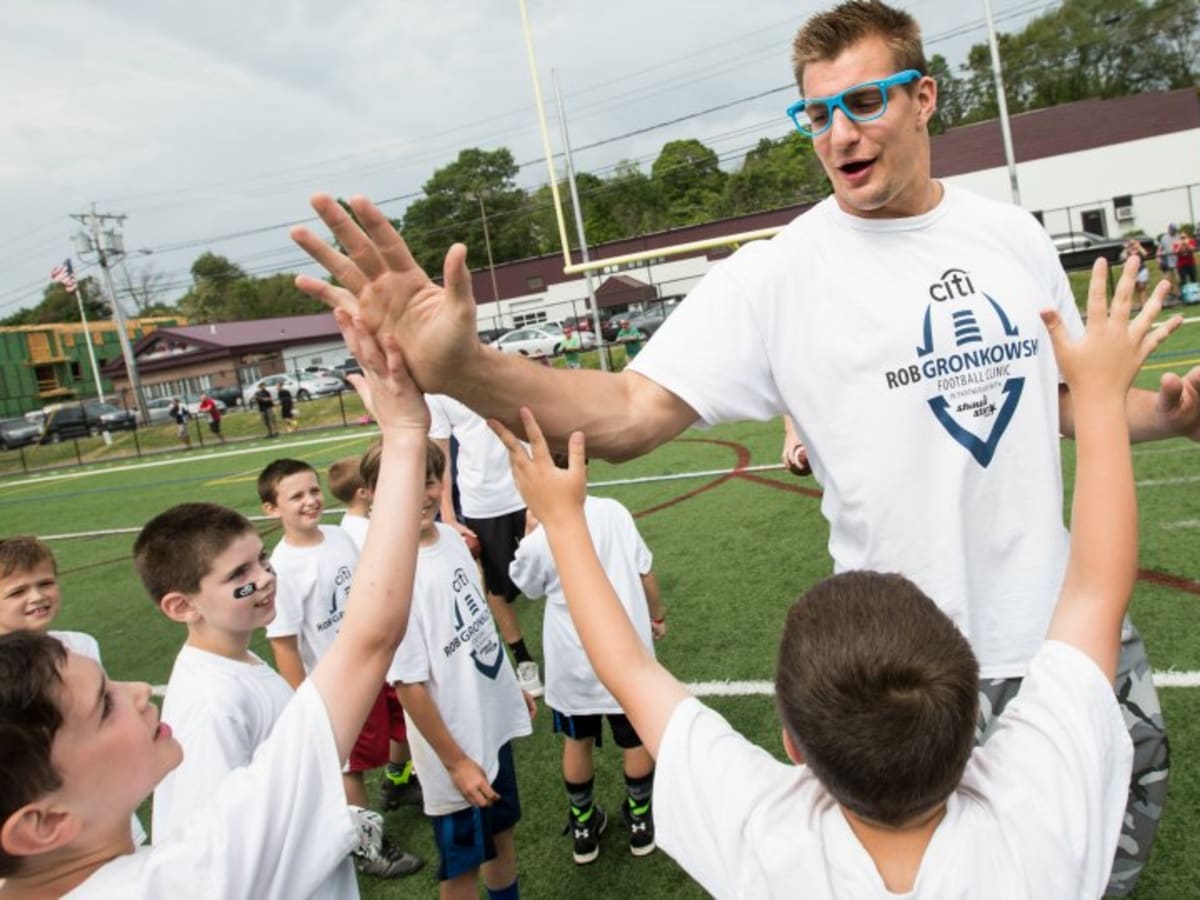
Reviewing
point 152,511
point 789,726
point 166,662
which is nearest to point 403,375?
point 789,726

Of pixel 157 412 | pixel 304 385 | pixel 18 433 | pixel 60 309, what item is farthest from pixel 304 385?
pixel 60 309

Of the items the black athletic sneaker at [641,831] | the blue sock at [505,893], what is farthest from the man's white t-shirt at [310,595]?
the black athletic sneaker at [641,831]

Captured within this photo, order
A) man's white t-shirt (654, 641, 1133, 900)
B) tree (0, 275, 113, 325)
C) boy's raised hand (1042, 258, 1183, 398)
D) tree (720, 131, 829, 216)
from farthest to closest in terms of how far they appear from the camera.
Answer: tree (0, 275, 113, 325), tree (720, 131, 829, 216), boy's raised hand (1042, 258, 1183, 398), man's white t-shirt (654, 641, 1133, 900)

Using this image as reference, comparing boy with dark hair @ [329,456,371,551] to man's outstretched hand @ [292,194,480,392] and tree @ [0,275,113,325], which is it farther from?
tree @ [0,275,113,325]

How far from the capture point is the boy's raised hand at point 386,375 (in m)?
1.54

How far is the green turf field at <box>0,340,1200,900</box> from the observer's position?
348 centimetres

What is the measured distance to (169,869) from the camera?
4.61 feet

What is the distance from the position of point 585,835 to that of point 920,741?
104 inches

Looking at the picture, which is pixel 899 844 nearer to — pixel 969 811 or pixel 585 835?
pixel 969 811

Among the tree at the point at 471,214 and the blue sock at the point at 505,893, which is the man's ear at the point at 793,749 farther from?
the tree at the point at 471,214

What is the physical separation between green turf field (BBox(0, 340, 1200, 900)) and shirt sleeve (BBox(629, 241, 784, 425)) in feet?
1.47

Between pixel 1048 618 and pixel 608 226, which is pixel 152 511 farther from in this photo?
pixel 608 226

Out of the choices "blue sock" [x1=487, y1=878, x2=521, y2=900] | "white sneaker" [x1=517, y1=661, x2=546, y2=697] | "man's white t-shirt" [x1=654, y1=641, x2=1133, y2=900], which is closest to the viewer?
"man's white t-shirt" [x1=654, y1=641, x2=1133, y2=900]

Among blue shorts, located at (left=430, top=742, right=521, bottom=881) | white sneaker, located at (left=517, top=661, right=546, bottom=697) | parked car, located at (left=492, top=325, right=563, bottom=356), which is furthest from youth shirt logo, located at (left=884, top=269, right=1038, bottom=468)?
parked car, located at (left=492, top=325, right=563, bottom=356)
